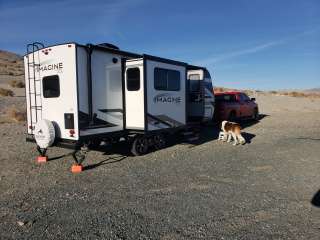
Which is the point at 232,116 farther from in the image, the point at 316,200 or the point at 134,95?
the point at 316,200

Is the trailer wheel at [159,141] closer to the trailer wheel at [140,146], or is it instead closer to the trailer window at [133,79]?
the trailer wheel at [140,146]

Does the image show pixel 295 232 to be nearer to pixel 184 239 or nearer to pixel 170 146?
pixel 184 239

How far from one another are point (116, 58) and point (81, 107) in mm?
1914

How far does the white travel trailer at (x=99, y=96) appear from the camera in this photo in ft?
25.2

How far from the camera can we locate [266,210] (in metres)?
5.05

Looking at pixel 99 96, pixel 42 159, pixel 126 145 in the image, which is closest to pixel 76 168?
pixel 42 159

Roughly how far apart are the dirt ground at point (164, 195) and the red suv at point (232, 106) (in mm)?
4989

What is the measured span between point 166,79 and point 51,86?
350 cm

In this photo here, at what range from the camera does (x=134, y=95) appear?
902 cm

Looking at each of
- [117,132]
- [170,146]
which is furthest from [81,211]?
[170,146]

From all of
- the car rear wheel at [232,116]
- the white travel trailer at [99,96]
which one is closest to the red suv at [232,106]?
the car rear wheel at [232,116]

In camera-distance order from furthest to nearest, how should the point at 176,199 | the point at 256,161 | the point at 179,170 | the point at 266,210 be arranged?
the point at 256,161
the point at 179,170
the point at 176,199
the point at 266,210

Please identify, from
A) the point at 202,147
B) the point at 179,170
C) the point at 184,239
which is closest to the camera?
the point at 184,239

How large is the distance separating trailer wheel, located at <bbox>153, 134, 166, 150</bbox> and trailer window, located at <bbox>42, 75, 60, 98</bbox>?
11.3ft
